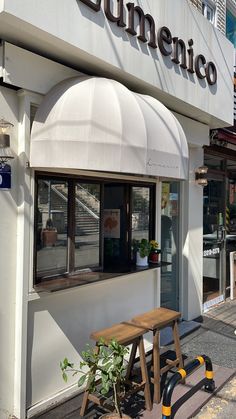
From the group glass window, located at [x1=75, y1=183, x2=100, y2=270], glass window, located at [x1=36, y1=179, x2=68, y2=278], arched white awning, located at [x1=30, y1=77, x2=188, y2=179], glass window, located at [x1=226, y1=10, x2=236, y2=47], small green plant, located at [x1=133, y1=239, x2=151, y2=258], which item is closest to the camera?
arched white awning, located at [x1=30, y1=77, x2=188, y2=179]

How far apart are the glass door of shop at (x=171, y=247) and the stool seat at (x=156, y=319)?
2.15m

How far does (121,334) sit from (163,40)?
11.5 ft

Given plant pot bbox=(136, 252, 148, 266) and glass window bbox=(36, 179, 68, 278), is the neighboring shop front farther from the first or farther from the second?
glass window bbox=(36, 179, 68, 278)

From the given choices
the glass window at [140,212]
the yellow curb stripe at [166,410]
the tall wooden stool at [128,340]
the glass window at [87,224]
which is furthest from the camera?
the glass window at [140,212]

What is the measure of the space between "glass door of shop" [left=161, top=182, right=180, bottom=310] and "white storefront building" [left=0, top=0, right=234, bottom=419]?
4.74 feet

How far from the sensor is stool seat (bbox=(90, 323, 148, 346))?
3369 millimetres

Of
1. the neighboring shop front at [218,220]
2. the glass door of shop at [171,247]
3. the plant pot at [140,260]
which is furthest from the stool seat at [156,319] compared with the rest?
the neighboring shop front at [218,220]

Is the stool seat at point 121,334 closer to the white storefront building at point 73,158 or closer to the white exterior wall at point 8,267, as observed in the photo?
the white storefront building at point 73,158

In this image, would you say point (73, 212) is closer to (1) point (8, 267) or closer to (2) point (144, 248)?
(1) point (8, 267)

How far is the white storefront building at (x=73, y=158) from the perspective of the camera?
126 inches

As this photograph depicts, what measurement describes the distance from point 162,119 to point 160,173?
25.2 inches

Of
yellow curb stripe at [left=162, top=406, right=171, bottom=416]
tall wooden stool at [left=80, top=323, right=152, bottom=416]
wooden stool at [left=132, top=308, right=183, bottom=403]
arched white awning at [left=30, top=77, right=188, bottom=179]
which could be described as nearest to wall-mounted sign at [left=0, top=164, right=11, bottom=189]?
arched white awning at [left=30, top=77, right=188, bottom=179]

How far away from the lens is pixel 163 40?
4.56 meters

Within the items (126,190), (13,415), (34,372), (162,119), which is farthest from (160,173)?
(13,415)
